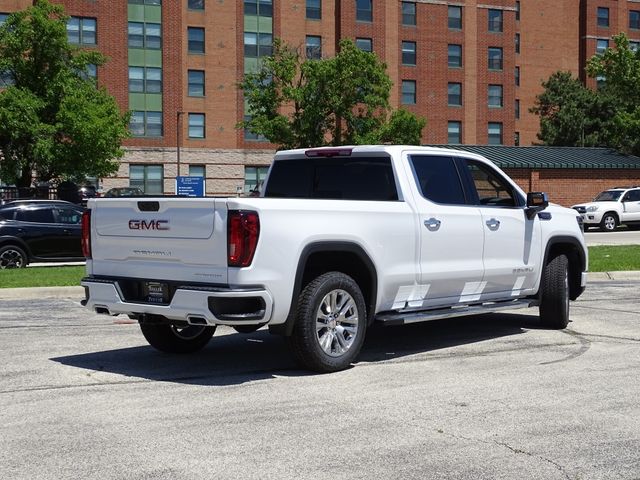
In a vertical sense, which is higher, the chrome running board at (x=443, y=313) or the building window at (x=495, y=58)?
the building window at (x=495, y=58)

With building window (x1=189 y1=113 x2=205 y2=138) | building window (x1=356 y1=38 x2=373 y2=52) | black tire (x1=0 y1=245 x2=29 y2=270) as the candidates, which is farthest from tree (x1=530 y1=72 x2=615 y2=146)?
black tire (x1=0 y1=245 x2=29 y2=270)

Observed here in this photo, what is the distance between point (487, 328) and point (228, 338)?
3023mm

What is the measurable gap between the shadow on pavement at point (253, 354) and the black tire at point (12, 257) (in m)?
11.0

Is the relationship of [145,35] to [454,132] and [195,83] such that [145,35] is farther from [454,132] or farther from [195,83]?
[454,132]

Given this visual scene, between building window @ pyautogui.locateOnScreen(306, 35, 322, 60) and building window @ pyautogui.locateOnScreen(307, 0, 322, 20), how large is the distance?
1.30 metres

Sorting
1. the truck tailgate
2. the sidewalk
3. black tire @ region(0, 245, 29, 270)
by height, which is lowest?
the sidewalk

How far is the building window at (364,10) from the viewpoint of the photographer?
204 feet

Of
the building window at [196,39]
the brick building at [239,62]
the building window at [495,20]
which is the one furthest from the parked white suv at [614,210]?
the building window at [495,20]

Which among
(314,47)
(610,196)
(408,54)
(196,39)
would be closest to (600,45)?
(408,54)

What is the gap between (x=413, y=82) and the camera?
64.6 metres

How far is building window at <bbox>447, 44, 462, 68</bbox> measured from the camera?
216 feet

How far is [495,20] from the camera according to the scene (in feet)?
221

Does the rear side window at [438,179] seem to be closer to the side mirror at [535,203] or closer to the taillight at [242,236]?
the side mirror at [535,203]

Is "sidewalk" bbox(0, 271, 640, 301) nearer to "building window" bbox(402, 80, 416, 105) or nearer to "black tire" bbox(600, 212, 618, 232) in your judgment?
"black tire" bbox(600, 212, 618, 232)
